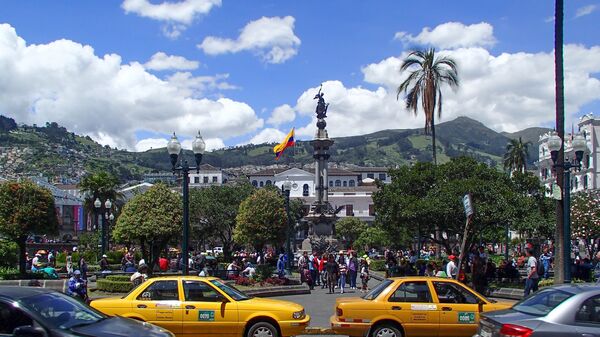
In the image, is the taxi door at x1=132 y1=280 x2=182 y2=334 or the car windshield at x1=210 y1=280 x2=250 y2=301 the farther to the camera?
the car windshield at x1=210 y1=280 x2=250 y2=301

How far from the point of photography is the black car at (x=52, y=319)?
7.52 metres

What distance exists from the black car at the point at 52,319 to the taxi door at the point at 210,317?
9.21 feet

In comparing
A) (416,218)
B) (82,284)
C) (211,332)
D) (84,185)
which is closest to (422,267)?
(416,218)

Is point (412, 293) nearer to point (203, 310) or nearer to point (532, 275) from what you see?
point (203, 310)

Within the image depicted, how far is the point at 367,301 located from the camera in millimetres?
11805

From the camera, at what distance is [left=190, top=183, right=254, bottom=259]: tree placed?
55094 millimetres

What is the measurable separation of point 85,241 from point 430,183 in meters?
40.3

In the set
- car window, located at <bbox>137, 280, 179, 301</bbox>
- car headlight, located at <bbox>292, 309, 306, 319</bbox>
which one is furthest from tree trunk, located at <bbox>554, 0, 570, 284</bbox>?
car window, located at <bbox>137, 280, 179, 301</bbox>

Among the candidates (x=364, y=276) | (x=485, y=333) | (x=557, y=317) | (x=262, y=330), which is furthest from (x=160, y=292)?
(x=364, y=276)

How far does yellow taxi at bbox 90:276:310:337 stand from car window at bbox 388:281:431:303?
1.69 meters

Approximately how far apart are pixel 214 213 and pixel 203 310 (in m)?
44.3

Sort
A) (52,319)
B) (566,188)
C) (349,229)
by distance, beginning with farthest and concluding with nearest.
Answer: (349,229)
(566,188)
(52,319)

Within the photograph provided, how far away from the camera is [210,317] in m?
11.4

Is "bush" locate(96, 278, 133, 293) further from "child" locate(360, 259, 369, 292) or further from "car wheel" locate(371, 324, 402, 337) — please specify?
"car wheel" locate(371, 324, 402, 337)
